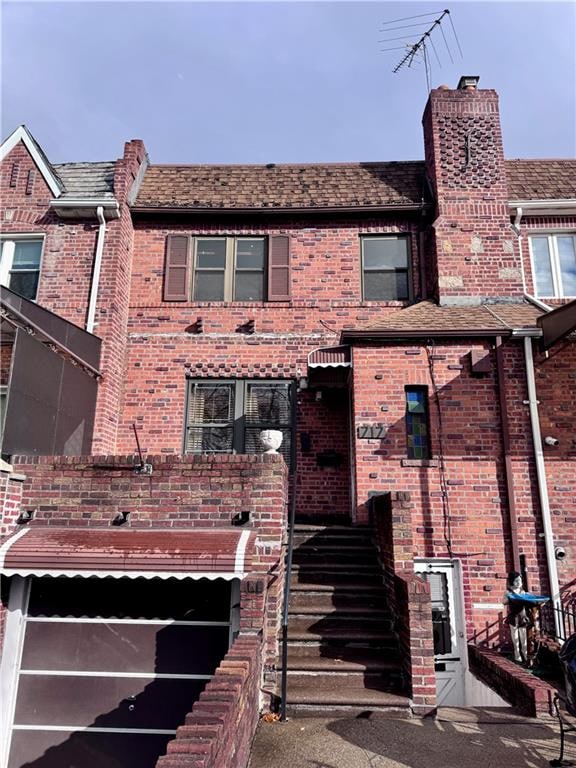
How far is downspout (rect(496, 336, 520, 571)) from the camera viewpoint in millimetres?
7855

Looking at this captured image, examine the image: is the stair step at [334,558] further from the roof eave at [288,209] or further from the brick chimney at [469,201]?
the roof eave at [288,209]

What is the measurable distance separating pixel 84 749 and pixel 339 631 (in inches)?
126

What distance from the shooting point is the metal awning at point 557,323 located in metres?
7.59

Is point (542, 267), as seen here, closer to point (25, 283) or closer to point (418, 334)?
point (418, 334)

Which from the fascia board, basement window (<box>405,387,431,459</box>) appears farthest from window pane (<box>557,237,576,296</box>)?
the fascia board

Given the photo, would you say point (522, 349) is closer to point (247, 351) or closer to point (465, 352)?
point (465, 352)

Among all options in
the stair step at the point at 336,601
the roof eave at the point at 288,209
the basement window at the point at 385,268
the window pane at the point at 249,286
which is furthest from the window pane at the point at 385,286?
the stair step at the point at 336,601

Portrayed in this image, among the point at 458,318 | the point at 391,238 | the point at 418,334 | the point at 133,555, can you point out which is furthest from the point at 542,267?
the point at 133,555

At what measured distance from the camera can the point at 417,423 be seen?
341 inches

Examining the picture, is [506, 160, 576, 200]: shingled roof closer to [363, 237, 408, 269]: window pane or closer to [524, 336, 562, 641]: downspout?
[363, 237, 408, 269]: window pane

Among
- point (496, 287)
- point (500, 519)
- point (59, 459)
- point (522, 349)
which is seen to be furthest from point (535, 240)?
point (59, 459)

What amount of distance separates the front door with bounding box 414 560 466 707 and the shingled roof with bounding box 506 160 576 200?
750 cm

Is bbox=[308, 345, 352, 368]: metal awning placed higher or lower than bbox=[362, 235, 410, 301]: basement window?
lower

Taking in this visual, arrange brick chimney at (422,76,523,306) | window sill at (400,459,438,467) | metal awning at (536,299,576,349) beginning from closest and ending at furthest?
metal awning at (536,299,576,349) < window sill at (400,459,438,467) < brick chimney at (422,76,523,306)
